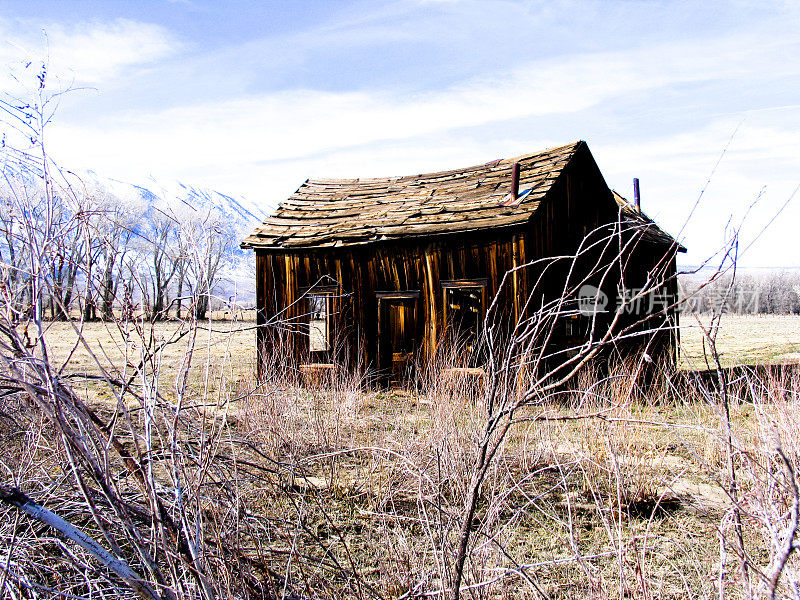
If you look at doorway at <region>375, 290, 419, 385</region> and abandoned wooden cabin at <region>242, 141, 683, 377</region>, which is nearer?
abandoned wooden cabin at <region>242, 141, 683, 377</region>

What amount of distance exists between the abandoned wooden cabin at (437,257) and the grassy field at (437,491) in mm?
3190

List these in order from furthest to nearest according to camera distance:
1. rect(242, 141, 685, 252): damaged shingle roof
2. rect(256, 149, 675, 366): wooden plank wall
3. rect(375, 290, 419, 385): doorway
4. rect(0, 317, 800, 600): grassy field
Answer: rect(375, 290, 419, 385): doorway → rect(242, 141, 685, 252): damaged shingle roof → rect(256, 149, 675, 366): wooden plank wall → rect(0, 317, 800, 600): grassy field

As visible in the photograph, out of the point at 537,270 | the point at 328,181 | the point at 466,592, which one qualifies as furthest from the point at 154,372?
the point at 328,181

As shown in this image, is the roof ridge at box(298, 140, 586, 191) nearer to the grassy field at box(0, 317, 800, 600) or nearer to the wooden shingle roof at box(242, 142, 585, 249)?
the wooden shingle roof at box(242, 142, 585, 249)

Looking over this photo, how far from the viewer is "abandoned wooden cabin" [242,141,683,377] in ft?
30.8

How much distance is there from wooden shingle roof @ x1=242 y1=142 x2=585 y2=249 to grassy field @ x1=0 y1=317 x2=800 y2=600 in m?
3.94

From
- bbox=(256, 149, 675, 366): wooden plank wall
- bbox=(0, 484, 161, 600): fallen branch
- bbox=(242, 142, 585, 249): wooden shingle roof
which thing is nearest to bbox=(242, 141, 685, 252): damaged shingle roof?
bbox=(242, 142, 585, 249): wooden shingle roof

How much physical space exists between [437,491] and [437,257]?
7.69 m

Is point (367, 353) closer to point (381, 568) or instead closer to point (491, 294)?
point (491, 294)

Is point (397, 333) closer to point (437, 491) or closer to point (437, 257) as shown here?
point (437, 257)

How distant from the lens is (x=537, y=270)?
29.8 feet

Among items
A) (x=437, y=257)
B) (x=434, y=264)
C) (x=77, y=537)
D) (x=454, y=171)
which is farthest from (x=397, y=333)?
(x=77, y=537)

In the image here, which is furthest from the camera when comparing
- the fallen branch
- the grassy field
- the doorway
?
the doorway

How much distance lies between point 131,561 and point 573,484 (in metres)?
3.66
